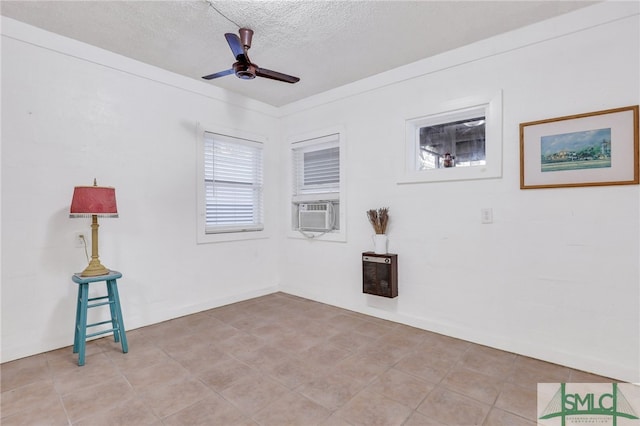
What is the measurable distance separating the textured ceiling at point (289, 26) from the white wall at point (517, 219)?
0.29 m

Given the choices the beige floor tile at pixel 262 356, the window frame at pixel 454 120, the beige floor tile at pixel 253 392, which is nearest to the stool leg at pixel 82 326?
the beige floor tile at pixel 262 356

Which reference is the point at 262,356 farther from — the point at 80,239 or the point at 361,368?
the point at 80,239

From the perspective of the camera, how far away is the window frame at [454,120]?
2818 millimetres

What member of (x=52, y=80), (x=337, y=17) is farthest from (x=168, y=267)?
(x=337, y=17)

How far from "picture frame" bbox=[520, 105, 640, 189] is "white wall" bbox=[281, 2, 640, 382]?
0.07m

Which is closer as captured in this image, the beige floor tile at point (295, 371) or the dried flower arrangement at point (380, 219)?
the beige floor tile at point (295, 371)

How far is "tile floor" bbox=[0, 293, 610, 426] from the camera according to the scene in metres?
1.87

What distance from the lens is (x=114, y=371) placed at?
7.82ft

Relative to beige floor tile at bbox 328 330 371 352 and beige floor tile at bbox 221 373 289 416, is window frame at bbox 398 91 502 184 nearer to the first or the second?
beige floor tile at bbox 328 330 371 352

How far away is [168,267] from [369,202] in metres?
2.41

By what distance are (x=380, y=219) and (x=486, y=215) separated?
3.45ft

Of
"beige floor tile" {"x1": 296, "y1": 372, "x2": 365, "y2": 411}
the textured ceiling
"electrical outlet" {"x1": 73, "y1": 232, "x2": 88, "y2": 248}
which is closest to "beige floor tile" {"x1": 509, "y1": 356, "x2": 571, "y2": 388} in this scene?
"beige floor tile" {"x1": 296, "y1": 372, "x2": 365, "y2": 411}

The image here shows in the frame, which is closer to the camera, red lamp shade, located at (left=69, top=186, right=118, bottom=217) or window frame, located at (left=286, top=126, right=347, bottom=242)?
red lamp shade, located at (left=69, top=186, right=118, bottom=217)

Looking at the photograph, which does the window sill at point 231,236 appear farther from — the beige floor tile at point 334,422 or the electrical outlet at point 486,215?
the electrical outlet at point 486,215
